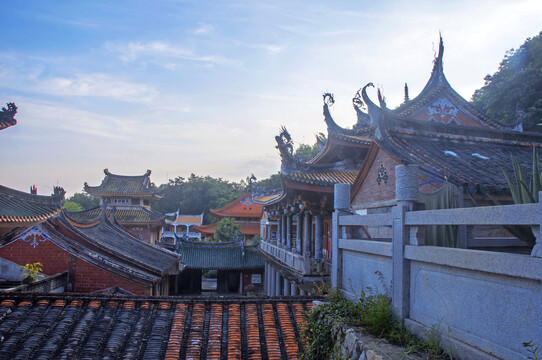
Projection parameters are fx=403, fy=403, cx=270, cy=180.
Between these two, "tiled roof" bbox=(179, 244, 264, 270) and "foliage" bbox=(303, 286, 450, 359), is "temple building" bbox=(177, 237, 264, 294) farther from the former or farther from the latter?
"foliage" bbox=(303, 286, 450, 359)

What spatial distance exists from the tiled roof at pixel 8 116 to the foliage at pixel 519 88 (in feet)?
73.5

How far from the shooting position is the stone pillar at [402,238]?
13.3ft

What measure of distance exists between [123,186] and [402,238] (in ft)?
112

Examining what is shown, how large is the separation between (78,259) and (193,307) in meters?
6.79

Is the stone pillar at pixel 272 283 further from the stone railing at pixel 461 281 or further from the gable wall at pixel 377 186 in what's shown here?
the stone railing at pixel 461 281

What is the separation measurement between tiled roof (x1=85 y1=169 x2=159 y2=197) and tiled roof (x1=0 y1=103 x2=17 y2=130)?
2555 centimetres

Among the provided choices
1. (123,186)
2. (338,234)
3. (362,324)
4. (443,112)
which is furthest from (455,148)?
(123,186)

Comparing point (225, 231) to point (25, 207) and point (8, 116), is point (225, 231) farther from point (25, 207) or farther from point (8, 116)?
point (8, 116)

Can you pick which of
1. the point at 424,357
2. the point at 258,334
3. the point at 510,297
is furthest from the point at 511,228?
the point at 258,334

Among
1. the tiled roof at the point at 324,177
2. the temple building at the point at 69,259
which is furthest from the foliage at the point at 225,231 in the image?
the temple building at the point at 69,259

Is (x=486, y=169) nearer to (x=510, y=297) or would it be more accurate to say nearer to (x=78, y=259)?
(x=510, y=297)

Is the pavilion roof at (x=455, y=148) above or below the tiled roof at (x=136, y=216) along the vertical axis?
above

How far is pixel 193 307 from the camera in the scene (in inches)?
257

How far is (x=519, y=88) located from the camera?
2375 cm
